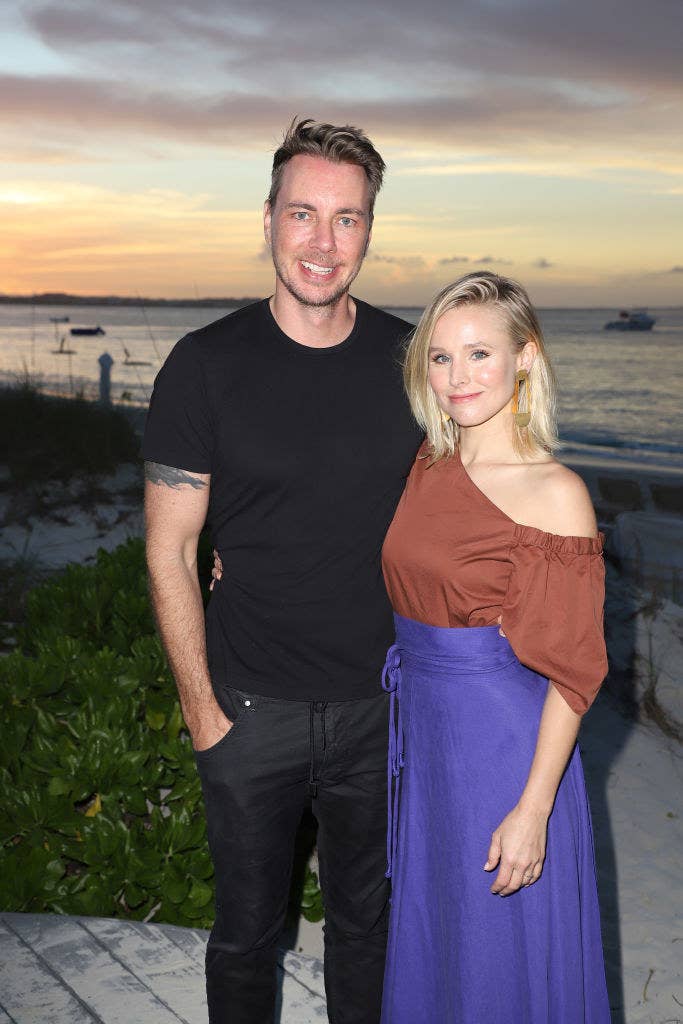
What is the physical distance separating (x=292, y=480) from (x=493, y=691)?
2.56 ft

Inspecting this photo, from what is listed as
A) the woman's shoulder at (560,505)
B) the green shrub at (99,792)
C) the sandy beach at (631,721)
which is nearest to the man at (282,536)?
the woman's shoulder at (560,505)

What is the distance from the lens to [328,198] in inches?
111

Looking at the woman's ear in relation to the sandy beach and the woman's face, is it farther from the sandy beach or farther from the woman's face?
the sandy beach

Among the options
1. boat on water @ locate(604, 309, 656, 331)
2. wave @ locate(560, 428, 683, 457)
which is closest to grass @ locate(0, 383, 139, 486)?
wave @ locate(560, 428, 683, 457)

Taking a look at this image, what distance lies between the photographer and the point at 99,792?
4.22 meters

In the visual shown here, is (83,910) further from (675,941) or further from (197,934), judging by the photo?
→ (675,941)

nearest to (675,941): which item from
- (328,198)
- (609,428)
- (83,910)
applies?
(83,910)

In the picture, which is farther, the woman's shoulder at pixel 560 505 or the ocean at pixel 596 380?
the ocean at pixel 596 380

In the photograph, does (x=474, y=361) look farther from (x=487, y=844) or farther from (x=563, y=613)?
(x=487, y=844)

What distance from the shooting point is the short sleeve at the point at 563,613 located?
2.36 meters

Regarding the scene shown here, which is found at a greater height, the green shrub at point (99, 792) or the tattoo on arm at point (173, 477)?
the tattoo on arm at point (173, 477)

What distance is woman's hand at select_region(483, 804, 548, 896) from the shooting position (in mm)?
2393

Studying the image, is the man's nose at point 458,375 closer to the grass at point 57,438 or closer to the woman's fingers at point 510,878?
the woman's fingers at point 510,878

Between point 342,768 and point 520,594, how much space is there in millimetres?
824
